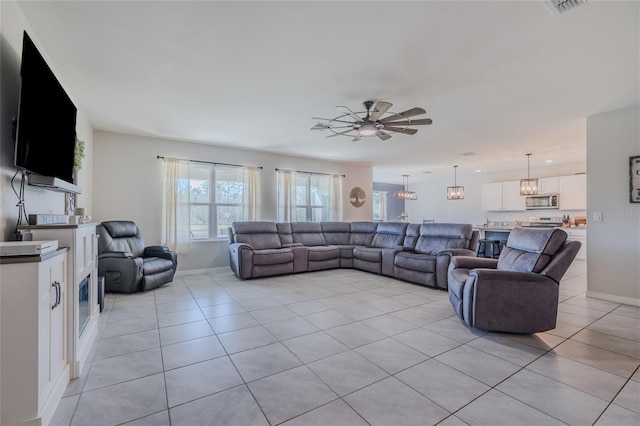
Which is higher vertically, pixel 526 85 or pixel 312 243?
pixel 526 85

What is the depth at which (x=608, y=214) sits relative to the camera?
12.6 feet

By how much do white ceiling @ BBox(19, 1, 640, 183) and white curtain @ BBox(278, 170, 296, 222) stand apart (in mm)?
2049

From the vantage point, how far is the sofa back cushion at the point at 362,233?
648cm

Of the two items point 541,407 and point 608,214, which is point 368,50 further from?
point 608,214

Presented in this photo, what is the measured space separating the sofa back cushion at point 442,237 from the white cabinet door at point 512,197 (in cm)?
449

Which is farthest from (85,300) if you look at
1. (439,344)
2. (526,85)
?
(526,85)

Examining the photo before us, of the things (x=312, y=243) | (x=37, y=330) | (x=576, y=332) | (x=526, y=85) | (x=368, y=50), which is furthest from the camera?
(x=312, y=243)

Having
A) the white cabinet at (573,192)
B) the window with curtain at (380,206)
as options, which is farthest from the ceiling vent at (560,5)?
the window with curtain at (380,206)

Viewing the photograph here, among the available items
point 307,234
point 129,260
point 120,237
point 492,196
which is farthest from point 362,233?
point 492,196

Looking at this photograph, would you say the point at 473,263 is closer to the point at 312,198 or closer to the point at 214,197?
the point at 312,198

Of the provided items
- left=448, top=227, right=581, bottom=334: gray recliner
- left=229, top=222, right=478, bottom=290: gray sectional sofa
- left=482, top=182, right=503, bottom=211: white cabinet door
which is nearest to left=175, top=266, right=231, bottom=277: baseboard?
left=229, top=222, right=478, bottom=290: gray sectional sofa

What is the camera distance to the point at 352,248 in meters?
6.13

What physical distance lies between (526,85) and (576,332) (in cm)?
251

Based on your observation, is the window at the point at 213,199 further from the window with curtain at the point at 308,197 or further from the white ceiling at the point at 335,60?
the white ceiling at the point at 335,60
